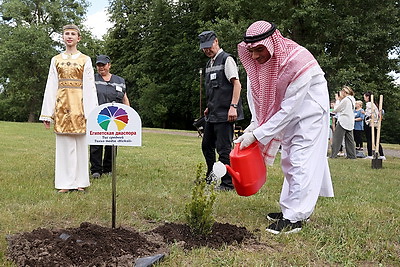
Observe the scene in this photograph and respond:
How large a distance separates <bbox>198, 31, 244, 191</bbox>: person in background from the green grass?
2.35 ft

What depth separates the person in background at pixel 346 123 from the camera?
11.7 m

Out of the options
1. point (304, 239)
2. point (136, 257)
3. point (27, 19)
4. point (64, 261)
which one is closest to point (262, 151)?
point (304, 239)

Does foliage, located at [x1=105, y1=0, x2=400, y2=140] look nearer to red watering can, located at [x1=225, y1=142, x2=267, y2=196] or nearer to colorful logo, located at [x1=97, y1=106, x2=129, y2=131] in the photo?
red watering can, located at [x1=225, y1=142, x2=267, y2=196]

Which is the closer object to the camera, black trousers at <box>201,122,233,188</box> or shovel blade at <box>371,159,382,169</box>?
black trousers at <box>201,122,233,188</box>

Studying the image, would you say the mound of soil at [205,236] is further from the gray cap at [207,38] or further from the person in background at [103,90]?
the person in background at [103,90]

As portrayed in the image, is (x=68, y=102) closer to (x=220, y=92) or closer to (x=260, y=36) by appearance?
(x=220, y=92)

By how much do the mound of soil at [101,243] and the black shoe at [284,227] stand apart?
0.31 meters

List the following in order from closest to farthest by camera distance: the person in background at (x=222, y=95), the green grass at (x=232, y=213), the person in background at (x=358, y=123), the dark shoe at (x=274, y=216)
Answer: the green grass at (x=232, y=213) < the dark shoe at (x=274, y=216) < the person in background at (x=222, y=95) < the person in background at (x=358, y=123)

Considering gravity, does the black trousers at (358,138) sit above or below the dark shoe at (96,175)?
above

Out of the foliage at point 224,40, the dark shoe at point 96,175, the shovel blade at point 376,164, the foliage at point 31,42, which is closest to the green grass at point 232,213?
the dark shoe at point 96,175

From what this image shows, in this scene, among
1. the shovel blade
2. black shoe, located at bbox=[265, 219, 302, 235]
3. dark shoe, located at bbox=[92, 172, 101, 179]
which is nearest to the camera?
black shoe, located at bbox=[265, 219, 302, 235]

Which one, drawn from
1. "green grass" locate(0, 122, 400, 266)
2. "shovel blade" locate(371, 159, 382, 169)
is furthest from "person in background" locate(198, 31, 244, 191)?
"shovel blade" locate(371, 159, 382, 169)

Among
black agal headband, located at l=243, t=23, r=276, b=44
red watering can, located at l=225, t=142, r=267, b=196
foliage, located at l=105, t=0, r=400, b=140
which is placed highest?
foliage, located at l=105, t=0, r=400, b=140

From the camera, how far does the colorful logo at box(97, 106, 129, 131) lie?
3.44m
